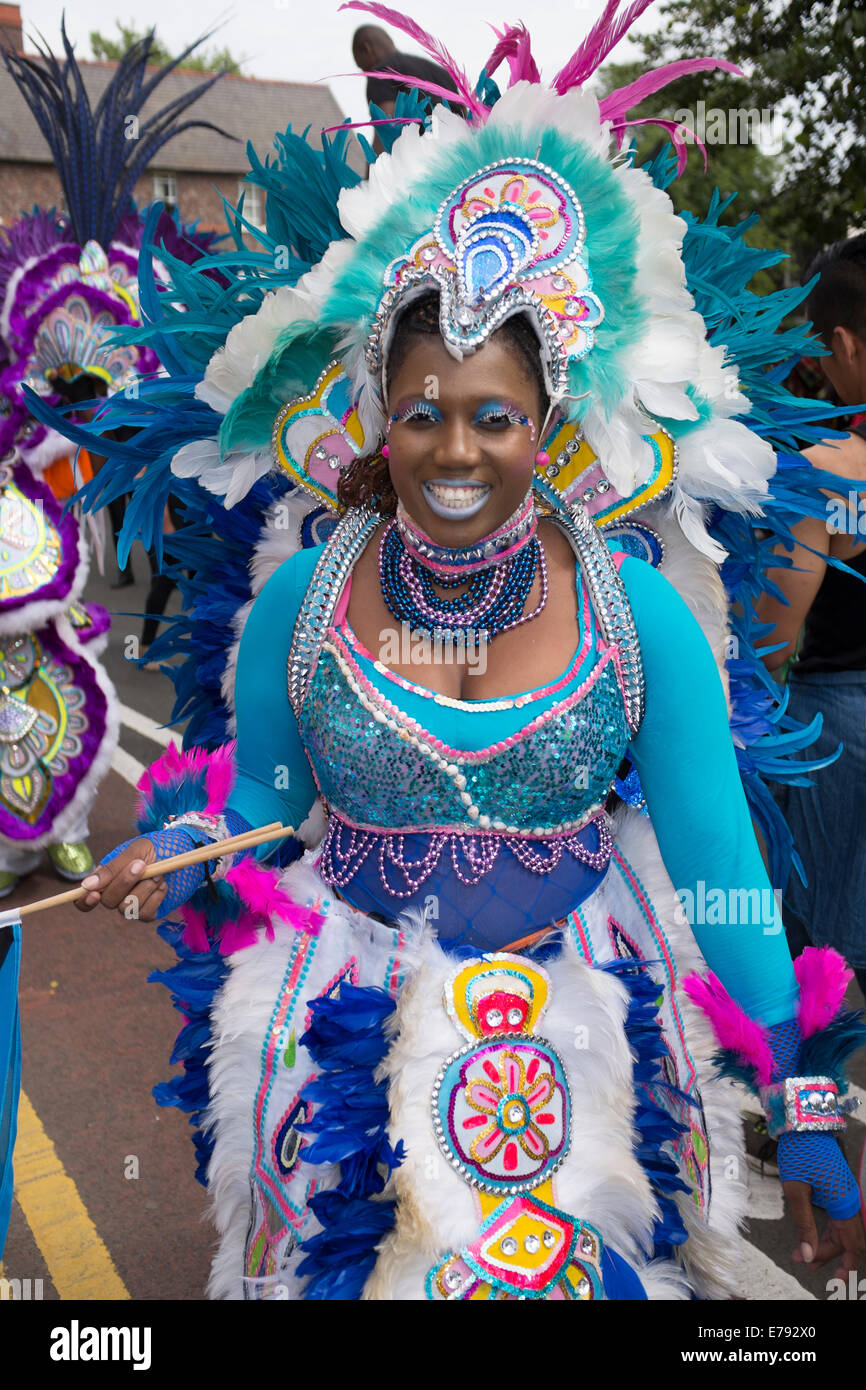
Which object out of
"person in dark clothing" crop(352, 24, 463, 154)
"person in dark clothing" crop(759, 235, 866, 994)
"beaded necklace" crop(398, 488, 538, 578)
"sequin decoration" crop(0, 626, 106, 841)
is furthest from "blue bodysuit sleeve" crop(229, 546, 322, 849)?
"sequin decoration" crop(0, 626, 106, 841)

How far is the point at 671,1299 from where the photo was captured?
5.98ft

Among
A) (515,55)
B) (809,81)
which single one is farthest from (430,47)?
(809,81)

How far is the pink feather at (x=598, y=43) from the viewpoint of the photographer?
1992 mm

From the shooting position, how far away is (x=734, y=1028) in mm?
1918

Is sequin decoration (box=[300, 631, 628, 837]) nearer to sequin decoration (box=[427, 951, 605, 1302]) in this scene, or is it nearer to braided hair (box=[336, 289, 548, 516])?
sequin decoration (box=[427, 951, 605, 1302])

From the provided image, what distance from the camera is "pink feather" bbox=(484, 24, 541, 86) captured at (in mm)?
2086

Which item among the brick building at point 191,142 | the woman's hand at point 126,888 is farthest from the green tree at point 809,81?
the brick building at point 191,142

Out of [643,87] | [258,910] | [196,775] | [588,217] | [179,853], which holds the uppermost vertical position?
[643,87]

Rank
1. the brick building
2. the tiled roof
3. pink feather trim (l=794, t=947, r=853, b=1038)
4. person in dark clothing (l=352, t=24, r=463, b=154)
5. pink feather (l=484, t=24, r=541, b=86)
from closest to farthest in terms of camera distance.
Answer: pink feather trim (l=794, t=947, r=853, b=1038) → pink feather (l=484, t=24, r=541, b=86) → person in dark clothing (l=352, t=24, r=463, b=154) → the brick building → the tiled roof

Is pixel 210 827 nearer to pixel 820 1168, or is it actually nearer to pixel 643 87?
pixel 820 1168

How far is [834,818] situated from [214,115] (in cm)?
3750

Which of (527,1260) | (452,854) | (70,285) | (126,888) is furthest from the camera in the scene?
(70,285)
